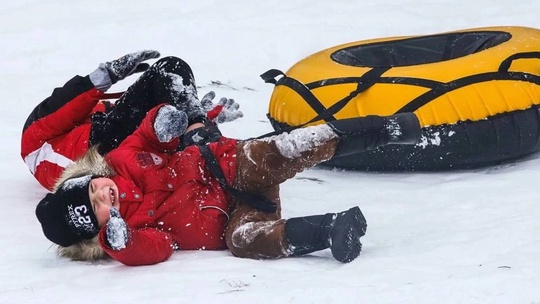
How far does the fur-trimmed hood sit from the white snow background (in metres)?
0.06

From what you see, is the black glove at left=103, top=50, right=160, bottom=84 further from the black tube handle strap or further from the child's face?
the black tube handle strap

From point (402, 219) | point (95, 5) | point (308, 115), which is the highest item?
point (95, 5)

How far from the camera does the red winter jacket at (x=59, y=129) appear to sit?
Result: 4.16 m

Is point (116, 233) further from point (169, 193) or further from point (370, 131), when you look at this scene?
point (370, 131)

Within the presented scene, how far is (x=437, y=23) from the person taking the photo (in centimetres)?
821

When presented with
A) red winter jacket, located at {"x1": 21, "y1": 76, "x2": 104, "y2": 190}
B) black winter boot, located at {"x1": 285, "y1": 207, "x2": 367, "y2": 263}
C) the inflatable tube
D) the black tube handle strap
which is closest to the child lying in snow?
black winter boot, located at {"x1": 285, "y1": 207, "x2": 367, "y2": 263}

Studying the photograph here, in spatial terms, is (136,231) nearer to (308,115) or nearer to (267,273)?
(267,273)

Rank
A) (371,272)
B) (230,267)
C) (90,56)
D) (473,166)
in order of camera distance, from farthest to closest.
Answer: (90,56) → (473,166) → (230,267) → (371,272)

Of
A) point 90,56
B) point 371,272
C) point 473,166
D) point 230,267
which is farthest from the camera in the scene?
point 90,56

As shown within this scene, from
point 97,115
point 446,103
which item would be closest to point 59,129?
point 97,115

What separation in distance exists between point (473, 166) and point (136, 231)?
7.25 feet

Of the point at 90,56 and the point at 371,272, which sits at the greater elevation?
the point at 90,56

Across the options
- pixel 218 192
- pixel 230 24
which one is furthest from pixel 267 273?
pixel 230 24

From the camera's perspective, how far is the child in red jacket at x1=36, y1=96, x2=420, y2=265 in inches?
129
